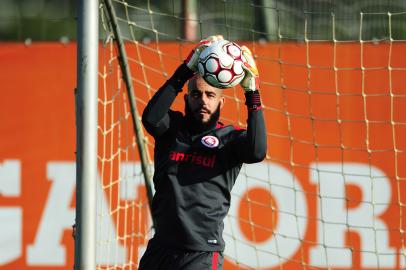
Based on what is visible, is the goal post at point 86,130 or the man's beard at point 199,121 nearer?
the goal post at point 86,130

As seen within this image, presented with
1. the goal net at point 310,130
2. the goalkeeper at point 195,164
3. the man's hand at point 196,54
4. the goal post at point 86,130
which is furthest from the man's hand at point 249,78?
the goal net at point 310,130

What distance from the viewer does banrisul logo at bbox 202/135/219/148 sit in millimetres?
3275

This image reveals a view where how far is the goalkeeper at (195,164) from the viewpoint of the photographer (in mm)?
3189

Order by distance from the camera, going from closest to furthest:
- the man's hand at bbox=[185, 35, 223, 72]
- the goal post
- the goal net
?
the goal post < the man's hand at bbox=[185, 35, 223, 72] < the goal net

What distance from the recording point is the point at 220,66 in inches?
124

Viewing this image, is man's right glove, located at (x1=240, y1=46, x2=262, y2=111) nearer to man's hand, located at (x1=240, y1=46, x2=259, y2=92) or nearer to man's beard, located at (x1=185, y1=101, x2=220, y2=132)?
man's hand, located at (x1=240, y1=46, x2=259, y2=92)

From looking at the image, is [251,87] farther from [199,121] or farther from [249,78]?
[199,121]

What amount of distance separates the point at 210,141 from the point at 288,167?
242cm

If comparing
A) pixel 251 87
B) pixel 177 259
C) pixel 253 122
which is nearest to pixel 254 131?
pixel 253 122

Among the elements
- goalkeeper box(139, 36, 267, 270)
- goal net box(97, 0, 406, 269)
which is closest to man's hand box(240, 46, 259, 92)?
goalkeeper box(139, 36, 267, 270)

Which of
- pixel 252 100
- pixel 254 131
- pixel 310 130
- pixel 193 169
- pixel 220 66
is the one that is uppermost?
pixel 220 66

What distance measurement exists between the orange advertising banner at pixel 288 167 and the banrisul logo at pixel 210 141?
7.32ft

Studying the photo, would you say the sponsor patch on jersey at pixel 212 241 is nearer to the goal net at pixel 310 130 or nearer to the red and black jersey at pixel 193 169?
the red and black jersey at pixel 193 169

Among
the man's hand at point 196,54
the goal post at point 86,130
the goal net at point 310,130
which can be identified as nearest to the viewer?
the goal post at point 86,130
